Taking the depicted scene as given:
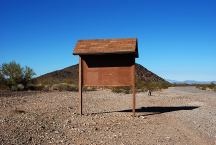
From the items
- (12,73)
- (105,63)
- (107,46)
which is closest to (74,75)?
(12,73)

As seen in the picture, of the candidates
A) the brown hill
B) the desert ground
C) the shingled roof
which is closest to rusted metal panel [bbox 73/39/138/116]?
the shingled roof

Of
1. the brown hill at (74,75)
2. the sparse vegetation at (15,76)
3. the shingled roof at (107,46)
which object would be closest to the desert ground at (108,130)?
the shingled roof at (107,46)

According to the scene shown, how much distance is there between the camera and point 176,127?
1509cm

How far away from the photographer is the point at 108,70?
19125 mm

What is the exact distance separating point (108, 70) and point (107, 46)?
1225mm

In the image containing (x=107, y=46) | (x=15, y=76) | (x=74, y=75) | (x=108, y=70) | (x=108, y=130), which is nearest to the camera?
(x=108, y=130)

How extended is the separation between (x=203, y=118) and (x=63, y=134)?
25.9 feet

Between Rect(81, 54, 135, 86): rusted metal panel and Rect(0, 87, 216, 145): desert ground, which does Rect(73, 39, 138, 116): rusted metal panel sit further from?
Rect(0, 87, 216, 145): desert ground

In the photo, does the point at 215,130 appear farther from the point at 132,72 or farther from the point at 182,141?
the point at 132,72

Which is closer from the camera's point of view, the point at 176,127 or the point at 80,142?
the point at 80,142

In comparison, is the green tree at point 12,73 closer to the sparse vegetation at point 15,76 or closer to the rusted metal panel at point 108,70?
the sparse vegetation at point 15,76

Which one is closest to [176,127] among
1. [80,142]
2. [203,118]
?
[203,118]

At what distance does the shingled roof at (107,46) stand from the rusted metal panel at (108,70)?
63cm

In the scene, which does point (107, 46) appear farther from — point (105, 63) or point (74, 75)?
point (74, 75)
